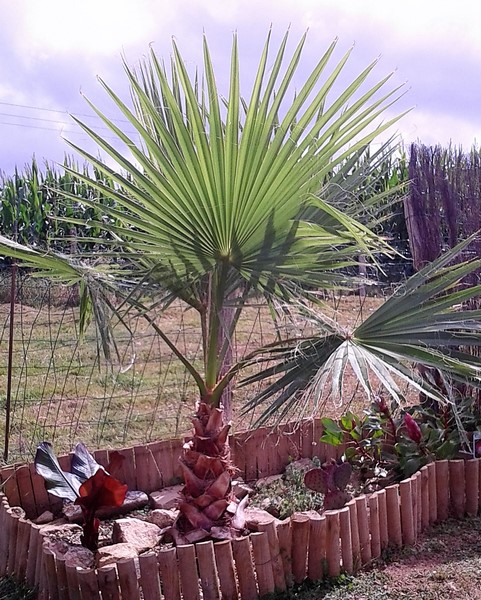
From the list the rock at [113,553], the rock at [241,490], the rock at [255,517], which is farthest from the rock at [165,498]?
the rock at [113,553]

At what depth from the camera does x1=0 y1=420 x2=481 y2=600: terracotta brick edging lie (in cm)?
231

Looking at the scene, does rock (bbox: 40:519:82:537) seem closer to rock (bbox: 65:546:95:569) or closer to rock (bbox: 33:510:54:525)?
rock (bbox: 33:510:54:525)

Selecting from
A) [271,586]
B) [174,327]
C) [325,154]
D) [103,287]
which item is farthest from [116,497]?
[174,327]

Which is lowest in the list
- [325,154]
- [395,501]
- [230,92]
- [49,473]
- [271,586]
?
[271,586]

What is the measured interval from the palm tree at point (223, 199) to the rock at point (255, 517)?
0.22 m

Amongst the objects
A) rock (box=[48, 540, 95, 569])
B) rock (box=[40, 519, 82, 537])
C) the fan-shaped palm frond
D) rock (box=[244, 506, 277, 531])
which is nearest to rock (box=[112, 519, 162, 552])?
rock (box=[48, 540, 95, 569])

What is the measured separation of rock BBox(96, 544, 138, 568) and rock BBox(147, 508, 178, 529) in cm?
35

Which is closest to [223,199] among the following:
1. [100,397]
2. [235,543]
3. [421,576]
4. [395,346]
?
[395,346]

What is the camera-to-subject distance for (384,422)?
3697 millimetres

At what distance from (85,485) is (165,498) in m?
0.85

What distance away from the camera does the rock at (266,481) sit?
363cm

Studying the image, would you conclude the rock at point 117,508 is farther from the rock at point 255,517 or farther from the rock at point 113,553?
the rock at point 255,517

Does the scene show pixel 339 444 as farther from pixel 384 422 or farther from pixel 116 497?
pixel 116 497

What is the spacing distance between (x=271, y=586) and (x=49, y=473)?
42.6 inches
